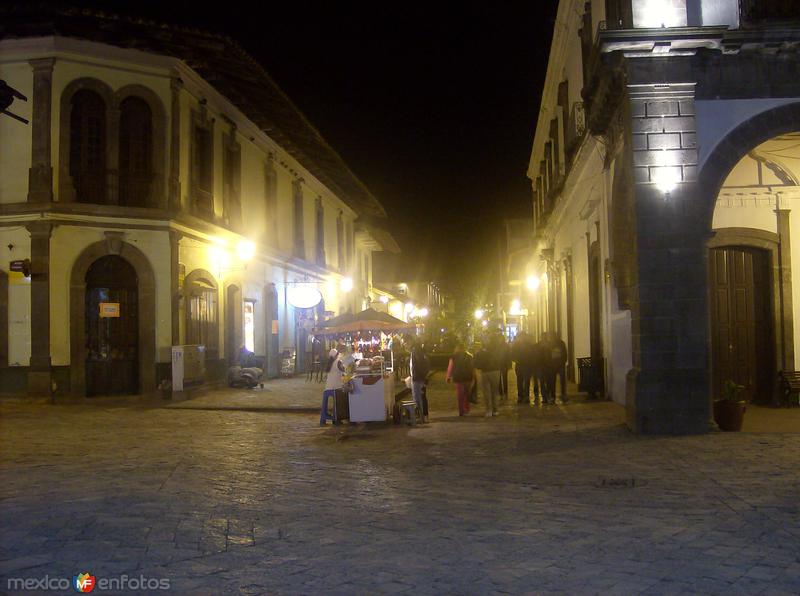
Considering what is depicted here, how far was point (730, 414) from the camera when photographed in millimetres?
11906

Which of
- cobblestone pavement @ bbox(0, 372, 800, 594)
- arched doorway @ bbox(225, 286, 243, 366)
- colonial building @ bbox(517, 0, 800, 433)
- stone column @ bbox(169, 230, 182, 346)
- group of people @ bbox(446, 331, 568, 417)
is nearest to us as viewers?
cobblestone pavement @ bbox(0, 372, 800, 594)

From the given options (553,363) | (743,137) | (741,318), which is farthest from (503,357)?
(743,137)

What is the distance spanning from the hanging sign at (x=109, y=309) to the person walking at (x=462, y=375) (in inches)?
346

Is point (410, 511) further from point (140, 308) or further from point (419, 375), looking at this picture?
point (140, 308)

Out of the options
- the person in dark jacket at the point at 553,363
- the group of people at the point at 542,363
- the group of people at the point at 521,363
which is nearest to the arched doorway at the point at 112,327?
the group of people at the point at 521,363

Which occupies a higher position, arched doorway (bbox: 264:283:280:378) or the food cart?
arched doorway (bbox: 264:283:280:378)

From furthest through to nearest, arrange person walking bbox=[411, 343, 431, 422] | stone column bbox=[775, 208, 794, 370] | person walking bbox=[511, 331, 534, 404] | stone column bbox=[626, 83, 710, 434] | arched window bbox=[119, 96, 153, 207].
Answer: arched window bbox=[119, 96, 153, 207] < person walking bbox=[511, 331, 534, 404] < stone column bbox=[775, 208, 794, 370] < person walking bbox=[411, 343, 431, 422] < stone column bbox=[626, 83, 710, 434]

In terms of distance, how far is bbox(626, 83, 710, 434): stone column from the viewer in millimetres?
12094

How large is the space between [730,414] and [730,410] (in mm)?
63

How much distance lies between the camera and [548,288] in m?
32.2

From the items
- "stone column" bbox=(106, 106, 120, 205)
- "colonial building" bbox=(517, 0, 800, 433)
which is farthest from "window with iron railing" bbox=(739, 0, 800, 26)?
"stone column" bbox=(106, 106, 120, 205)

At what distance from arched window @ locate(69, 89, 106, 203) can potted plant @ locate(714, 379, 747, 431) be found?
1462 cm

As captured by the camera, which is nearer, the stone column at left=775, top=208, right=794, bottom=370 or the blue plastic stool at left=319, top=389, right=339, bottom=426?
the blue plastic stool at left=319, top=389, right=339, bottom=426

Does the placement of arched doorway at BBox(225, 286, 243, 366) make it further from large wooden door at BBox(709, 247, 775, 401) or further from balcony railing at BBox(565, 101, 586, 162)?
large wooden door at BBox(709, 247, 775, 401)
